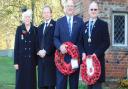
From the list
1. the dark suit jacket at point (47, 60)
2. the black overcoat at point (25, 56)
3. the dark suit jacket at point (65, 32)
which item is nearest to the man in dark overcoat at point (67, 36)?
the dark suit jacket at point (65, 32)

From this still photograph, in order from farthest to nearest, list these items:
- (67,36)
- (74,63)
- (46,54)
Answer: (46,54) < (67,36) < (74,63)

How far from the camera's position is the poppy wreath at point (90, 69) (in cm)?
810

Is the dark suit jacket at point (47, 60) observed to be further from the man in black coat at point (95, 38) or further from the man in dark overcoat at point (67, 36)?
the man in black coat at point (95, 38)

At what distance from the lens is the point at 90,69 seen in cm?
824

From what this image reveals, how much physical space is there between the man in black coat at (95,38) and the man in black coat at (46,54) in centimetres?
75

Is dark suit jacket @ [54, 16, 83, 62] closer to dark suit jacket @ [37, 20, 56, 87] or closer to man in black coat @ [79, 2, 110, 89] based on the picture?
man in black coat @ [79, 2, 110, 89]

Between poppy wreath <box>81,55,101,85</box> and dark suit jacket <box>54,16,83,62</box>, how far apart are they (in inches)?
14.8

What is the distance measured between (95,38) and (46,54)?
110cm

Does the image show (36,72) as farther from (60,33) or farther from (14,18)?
(14,18)

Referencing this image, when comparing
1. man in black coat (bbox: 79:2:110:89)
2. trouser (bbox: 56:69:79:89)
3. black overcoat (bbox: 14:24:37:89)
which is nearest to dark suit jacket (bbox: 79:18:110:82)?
man in black coat (bbox: 79:2:110:89)

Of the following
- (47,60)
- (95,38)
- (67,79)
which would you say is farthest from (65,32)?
→ (67,79)

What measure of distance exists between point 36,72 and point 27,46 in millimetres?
654

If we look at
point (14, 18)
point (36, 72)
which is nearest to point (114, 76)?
point (36, 72)

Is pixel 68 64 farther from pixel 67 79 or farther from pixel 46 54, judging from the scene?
pixel 46 54
